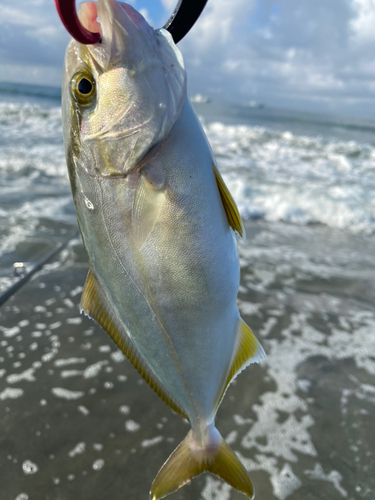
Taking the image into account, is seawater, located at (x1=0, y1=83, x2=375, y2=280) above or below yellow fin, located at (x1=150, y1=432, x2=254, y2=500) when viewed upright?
above

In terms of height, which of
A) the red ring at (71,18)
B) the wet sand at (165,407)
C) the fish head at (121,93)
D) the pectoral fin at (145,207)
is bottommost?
the wet sand at (165,407)

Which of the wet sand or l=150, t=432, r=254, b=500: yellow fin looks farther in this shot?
the wet sand

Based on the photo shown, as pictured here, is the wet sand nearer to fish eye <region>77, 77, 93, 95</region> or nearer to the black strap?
fish eye <region>77, 77, 93, 95</region>

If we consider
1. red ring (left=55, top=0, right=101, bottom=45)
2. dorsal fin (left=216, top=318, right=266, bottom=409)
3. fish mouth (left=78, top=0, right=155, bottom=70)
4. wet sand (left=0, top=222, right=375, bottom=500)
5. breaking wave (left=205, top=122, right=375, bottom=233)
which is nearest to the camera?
red ring (left=55, top=0, right=101, bottom=45)

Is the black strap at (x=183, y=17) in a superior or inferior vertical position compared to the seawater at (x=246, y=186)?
superior

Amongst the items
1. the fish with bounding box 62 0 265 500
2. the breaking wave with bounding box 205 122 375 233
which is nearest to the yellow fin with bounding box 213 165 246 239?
the fish with bounding box 62 0 265 500

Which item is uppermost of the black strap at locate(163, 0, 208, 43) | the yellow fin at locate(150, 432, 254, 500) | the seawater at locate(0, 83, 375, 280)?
the black strap at locate(163, 0, 208, 43)

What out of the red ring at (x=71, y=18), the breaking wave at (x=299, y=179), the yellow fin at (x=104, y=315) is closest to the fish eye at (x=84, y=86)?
the red ring at (x=71, y=18)

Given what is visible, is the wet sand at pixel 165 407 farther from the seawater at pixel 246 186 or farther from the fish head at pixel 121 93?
the fish head at pixel 121 93
